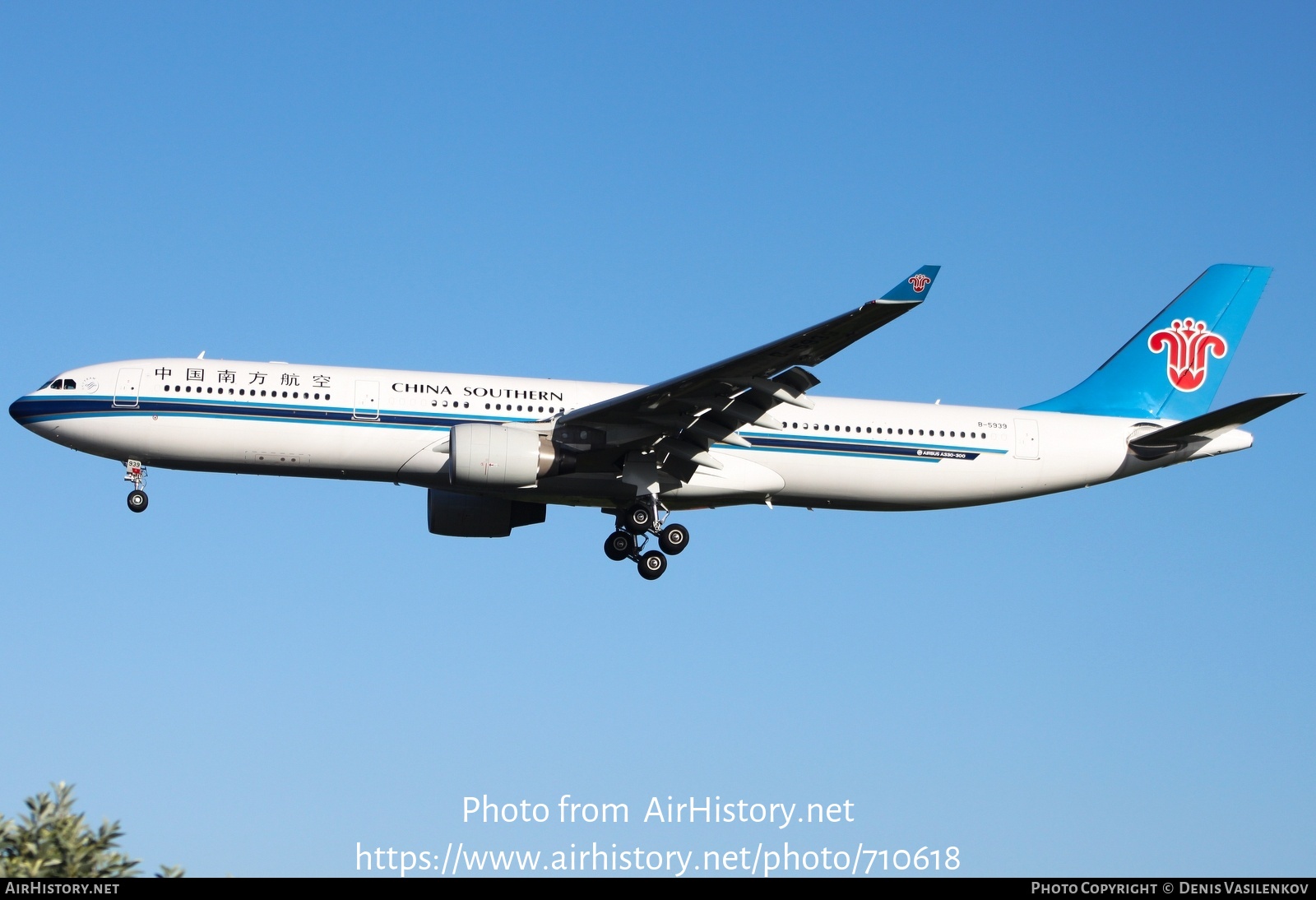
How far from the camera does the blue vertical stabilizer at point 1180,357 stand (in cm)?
3619

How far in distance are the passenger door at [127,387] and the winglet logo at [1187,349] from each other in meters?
23.8

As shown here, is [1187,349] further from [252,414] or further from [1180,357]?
[252,414]

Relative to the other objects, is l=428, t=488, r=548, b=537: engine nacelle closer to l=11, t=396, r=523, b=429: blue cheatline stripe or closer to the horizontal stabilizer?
l=11, t=396, r=523, b=429: blue cheatline stripe

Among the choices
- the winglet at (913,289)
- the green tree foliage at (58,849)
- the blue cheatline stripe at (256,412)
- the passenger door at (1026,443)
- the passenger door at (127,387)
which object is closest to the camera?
the green tree foliage at (58,849)

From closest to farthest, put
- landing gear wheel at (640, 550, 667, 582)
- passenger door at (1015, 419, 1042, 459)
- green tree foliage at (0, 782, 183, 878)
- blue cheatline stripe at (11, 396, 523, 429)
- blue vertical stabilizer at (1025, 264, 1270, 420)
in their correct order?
green tree foliage at (0, 782, 183, 878), blue cheatline stripe at (11, 396, 523, 429), landing gear wheel at (640, 550, 667, 582), passenger door at (1015, 419, 1042, 459), blue vertical stabilizer at (1025, 264, 1270, 420)

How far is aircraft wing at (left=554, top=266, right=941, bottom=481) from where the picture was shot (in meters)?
27.9

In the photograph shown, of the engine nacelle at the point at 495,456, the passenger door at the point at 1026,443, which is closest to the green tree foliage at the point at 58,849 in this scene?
the engine nacelle at the point at 495,456

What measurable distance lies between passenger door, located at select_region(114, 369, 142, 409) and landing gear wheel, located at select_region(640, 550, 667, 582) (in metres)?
11.2

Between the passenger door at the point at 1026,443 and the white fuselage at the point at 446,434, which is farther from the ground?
the passenger door at the point at 1026,443

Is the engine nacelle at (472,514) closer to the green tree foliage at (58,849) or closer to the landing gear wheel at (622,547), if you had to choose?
the landing gear wheel at (622,547)

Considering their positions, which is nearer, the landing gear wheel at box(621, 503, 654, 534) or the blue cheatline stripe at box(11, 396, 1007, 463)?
the blue cheatline stripe at box(11, 396, 1007, 463)

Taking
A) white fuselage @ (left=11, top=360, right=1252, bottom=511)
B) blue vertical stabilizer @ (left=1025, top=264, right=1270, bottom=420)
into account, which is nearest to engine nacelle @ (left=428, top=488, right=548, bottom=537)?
white fuselage @ (left=11, top=360, right=1252, bottom=511)
